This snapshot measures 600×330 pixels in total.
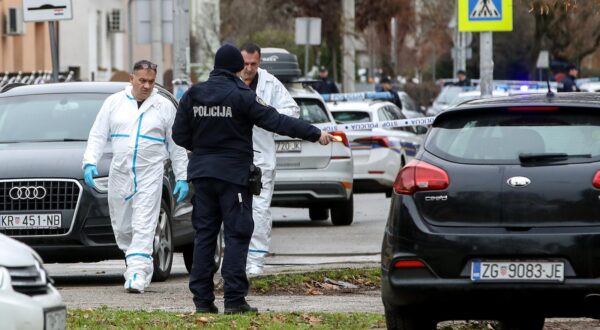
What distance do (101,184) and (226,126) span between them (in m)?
2.98

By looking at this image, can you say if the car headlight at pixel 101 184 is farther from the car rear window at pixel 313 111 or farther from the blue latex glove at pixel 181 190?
the car rear window at pixel 313 111

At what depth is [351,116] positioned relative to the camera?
926 inches

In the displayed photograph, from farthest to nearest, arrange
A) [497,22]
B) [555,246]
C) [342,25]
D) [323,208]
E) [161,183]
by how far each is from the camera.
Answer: [342,25] → [323,208] → [497,22] → [161,183] → [555,246]

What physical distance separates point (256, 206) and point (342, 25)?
3311cm

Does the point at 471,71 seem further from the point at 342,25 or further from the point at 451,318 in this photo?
the point at 451,318

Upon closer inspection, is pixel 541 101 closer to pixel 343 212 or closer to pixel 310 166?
pixel 310 166

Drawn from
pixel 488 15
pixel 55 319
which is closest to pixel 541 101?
pixel 55 319

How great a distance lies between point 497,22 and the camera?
1678 centimetres

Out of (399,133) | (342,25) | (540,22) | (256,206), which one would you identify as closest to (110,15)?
(342,25)

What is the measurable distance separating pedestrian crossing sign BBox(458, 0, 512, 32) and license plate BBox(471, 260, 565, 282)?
28.0 ft

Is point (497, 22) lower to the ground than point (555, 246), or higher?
higher

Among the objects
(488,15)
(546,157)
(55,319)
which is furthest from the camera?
(488,15)

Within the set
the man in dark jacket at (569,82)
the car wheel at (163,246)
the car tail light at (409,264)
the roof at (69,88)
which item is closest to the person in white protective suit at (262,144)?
the car wheel at (163,246)

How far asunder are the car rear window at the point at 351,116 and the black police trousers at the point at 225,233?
1337 centimetres
